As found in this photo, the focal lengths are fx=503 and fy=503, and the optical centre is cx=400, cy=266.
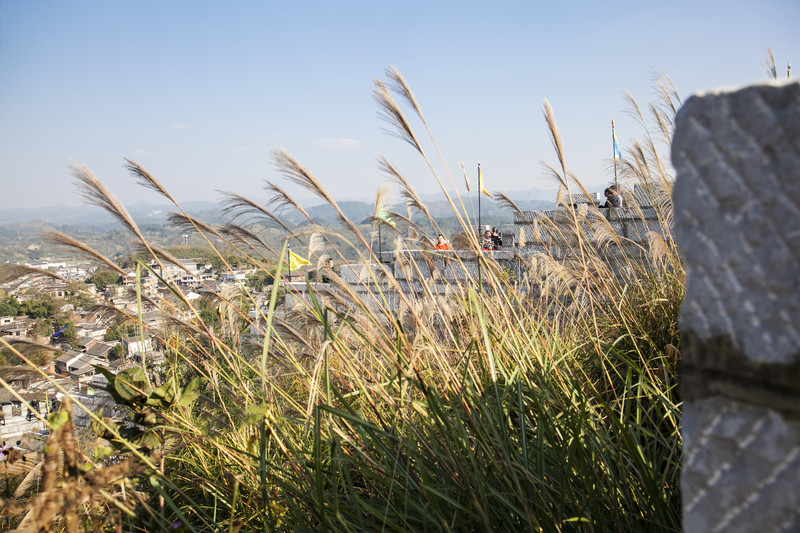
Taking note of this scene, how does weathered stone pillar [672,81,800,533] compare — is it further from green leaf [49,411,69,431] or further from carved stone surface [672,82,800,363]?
green leaf [49,411,69,431]

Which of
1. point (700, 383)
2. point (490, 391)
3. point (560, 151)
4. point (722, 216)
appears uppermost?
point (560, 151)

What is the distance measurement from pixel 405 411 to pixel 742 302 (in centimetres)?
99

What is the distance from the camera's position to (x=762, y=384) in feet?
1.57

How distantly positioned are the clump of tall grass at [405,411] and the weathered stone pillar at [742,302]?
613 mm

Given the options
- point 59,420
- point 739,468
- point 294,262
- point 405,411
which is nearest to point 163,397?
point 59,420

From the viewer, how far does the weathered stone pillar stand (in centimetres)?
46

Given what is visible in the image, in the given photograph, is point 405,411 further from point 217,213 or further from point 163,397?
point 217,213

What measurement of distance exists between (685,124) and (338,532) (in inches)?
48.4

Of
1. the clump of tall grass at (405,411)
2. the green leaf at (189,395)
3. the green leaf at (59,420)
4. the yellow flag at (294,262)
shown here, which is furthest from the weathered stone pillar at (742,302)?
the green leaf at (189,395)

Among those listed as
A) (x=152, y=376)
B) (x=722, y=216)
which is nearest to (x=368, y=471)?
(x=722, y=216)

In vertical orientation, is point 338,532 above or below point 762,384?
below

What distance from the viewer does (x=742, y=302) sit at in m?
0.49

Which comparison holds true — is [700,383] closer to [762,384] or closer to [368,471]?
[762,384]

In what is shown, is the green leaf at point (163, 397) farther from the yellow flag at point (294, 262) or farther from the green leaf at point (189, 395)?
the yellow flag at point (294, 262)
